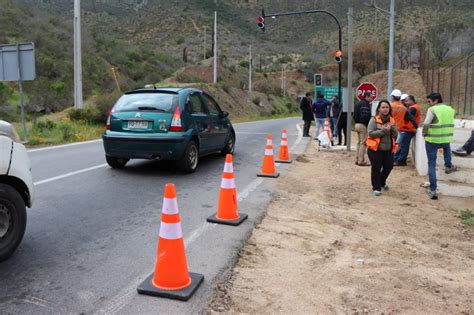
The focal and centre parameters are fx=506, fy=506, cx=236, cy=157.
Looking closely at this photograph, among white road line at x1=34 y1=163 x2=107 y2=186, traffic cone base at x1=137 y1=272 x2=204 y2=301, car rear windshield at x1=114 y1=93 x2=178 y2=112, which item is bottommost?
traffic cone base at x1=137 y1=272 x2=204 y2=301

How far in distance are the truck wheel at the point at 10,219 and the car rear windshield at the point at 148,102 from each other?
15.4ft

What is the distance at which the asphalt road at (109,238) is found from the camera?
4.03 metres

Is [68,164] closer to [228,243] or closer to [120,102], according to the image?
[120,102]

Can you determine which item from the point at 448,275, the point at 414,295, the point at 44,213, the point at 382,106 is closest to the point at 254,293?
the point at 414,295

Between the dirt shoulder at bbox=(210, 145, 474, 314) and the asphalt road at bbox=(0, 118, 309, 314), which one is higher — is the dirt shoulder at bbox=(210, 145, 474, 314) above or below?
below

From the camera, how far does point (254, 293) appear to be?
425cm

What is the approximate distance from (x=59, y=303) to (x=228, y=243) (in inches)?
80.8

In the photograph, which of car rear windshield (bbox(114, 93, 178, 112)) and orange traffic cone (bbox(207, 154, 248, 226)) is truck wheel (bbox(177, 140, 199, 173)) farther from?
orange traffic cone (bbox(207, 154, 248, 226))

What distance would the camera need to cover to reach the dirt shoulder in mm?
4180

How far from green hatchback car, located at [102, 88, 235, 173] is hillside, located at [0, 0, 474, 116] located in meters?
21.7

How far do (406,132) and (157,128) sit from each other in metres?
5.82

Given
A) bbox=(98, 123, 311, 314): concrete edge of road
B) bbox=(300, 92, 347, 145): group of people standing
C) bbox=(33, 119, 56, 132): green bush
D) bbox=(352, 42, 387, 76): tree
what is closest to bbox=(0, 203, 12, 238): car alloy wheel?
bbox=(98, 123, 311, 314): concrete edge of road

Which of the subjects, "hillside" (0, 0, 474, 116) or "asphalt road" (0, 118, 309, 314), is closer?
"asphalt road" (0, 118, 309, 314)

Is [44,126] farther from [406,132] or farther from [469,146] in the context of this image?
[469,146]
